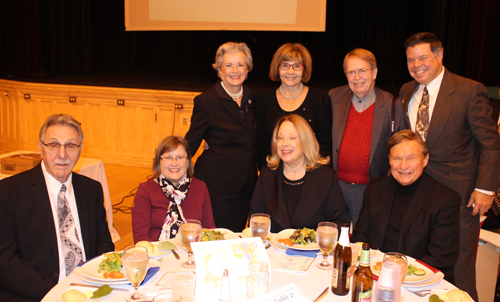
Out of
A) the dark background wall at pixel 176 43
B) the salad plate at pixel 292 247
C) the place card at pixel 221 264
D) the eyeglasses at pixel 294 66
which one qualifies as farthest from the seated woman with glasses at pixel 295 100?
the dark background wall at pixel 176 43

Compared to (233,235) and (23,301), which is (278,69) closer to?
(233,235)

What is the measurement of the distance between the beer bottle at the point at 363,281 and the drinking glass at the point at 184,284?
0.58 metres

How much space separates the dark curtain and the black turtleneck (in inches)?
175

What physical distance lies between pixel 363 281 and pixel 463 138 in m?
1.73

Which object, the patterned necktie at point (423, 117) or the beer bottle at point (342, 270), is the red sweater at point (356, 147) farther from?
the beer bottle at point (342, 270)

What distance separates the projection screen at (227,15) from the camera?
6926 mm

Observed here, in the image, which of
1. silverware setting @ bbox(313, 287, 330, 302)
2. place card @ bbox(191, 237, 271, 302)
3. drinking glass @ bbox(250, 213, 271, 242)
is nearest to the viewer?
place card @ bbox(191, 237, 271, 302)

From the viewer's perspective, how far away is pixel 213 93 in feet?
10.3

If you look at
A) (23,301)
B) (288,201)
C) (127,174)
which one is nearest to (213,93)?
(288,201)

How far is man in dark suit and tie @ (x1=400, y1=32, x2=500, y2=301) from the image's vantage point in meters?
2.79

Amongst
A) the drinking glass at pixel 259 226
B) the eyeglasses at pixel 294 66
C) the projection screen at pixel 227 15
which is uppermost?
the projection screen at pixel 227 15

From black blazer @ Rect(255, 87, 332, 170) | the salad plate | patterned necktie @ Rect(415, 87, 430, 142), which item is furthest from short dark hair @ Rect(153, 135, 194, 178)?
patterned necktie @ Rect(415, 87, 430, 142)

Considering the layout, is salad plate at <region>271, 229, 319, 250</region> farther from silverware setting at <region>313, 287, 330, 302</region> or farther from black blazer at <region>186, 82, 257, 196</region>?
black blazer at <region>186, 82, 257, 196</region>

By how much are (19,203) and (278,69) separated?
6.24 ft
